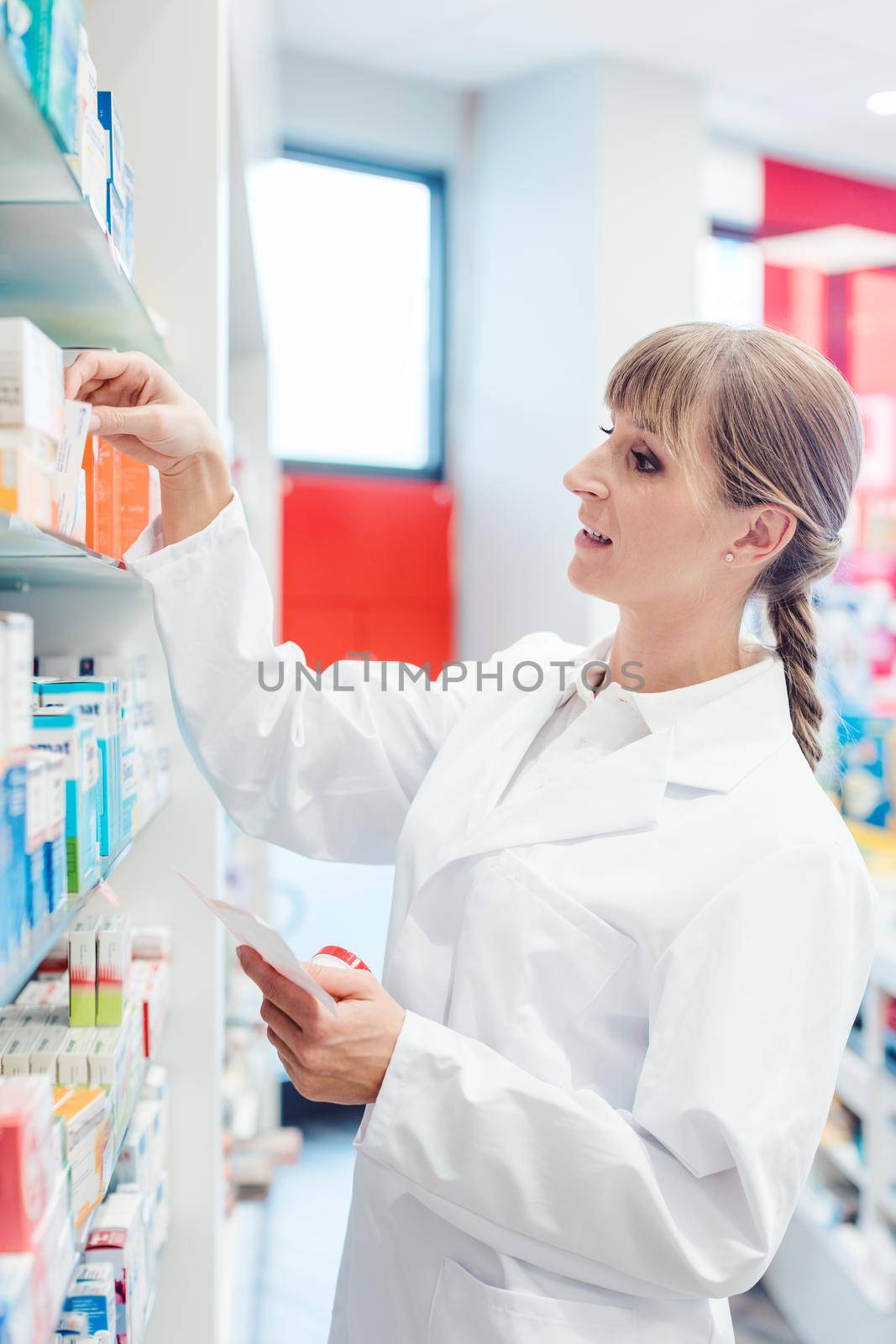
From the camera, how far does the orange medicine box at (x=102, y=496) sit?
3.71ft

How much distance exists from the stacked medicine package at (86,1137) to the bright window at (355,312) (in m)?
2.59

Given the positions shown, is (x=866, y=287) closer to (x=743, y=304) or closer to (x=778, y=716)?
(x=743, y=304)

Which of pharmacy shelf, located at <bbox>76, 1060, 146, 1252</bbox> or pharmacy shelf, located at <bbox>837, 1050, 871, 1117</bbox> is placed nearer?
pharmacy shelf, located at <bbox>76, 1060, 146, 1252</bbox>

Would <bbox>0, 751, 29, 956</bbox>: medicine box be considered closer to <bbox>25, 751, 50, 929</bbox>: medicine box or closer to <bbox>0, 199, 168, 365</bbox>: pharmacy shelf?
<bbox>25, 751, 50, 929</bbox>: medicine box

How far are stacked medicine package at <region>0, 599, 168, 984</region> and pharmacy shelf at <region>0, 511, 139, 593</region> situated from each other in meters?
0.07

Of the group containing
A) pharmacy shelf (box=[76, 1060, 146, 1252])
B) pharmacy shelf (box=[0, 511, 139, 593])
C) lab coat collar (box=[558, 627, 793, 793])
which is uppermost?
pharmacy shelf (box=[0, 511, 139, 593])

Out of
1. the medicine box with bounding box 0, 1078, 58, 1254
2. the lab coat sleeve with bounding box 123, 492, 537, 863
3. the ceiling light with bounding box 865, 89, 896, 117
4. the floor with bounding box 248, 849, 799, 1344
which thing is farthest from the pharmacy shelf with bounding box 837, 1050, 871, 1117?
the ceiling light with bounding box 865, 89, 896, 117

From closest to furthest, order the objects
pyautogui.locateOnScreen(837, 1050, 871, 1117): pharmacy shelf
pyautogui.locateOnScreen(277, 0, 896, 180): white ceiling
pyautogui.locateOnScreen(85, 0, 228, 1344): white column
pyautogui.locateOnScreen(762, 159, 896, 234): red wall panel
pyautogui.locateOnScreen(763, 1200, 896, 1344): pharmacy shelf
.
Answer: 1. pyautogui.locateOnScreen(85, 0, 228, 1344): white column
2. pyautogui.locateOnScreen(763, 1200, 896, 1344): pharmacy shelf
3. pyautogui.locateOnScreen(837, 1050, 871, 1117): pharmacy shelf
4. pyautogui.locateOnScreen(277, 0, 896, 180): white ceiling
5. pyautogui.locateOnScreen(762, 159, 896, 234): red wall panel

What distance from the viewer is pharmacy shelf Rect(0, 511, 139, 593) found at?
2.57 ft

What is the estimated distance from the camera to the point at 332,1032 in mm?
1009

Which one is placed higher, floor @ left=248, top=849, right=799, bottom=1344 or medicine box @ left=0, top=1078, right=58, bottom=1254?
medicine box @ left=0, top=1078, right=58, bottom=1254

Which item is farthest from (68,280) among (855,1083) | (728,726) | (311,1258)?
(311,1258)

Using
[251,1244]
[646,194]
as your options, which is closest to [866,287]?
[646,194]

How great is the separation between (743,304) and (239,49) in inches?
107
